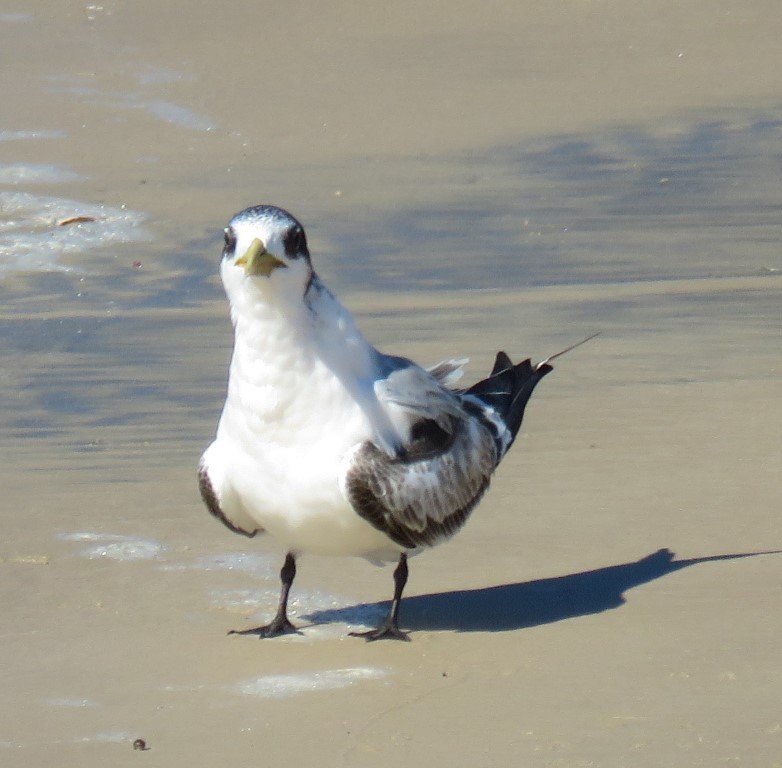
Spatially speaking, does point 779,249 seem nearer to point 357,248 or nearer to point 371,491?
point 357,248

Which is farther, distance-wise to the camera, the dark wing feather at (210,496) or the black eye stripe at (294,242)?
the dark wing feather at (210,496)

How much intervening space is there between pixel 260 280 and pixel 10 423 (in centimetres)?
286

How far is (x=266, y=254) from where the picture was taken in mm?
4926

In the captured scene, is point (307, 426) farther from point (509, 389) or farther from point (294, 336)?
point (509, 389)

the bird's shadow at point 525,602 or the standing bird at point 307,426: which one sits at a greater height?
the standing bird at point 307,426

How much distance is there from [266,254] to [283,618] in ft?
3.81

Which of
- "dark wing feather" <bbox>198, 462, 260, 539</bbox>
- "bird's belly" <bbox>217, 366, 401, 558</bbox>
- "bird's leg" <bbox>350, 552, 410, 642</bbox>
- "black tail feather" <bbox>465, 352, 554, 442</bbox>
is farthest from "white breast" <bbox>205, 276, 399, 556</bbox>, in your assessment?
"black tail feather" <bbox>465, 352, 554, 442</bbox>

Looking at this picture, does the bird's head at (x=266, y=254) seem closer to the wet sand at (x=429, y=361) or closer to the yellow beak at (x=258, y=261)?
the yellow beak at (x=258, y=261)

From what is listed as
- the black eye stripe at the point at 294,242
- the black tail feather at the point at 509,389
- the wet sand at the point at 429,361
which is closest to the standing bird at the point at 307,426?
the black eye stripe at the point at 294,242

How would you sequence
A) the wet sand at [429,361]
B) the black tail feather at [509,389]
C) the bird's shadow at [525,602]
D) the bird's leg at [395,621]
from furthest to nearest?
the black tail feather at [509,389], the bird's shadow at [525,602], the bird's leg at [395,621], the wet sand at [429,361]

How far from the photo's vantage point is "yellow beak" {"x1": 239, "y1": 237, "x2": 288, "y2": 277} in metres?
4.88

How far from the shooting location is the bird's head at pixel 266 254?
16.1 feet

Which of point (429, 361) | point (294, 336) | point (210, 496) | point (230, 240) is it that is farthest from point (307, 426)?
point (429, 361)

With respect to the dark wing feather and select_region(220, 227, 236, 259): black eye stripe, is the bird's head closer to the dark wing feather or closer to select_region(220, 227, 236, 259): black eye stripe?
select_region(220, 227, 236, 259): black eye stripe
